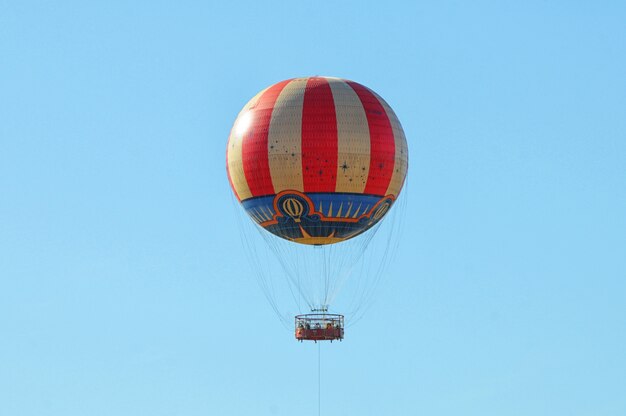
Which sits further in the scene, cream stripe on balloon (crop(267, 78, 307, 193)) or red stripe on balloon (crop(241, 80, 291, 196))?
red stripe on balloon (crop(241, 80, 291, 196))

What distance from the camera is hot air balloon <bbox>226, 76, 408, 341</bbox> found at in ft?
497

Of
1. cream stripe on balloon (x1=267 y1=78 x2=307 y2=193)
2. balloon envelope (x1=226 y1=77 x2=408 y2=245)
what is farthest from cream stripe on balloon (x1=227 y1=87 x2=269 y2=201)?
cream stripe on balloon (x1=267 y1=78 x2=307 y2=193)

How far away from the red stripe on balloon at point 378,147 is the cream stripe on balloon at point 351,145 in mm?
281

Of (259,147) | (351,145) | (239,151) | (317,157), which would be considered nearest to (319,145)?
(317,157)

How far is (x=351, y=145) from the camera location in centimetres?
15175

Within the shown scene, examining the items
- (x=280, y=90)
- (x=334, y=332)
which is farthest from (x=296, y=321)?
(x=280, y=90)

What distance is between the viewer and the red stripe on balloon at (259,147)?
152 metres

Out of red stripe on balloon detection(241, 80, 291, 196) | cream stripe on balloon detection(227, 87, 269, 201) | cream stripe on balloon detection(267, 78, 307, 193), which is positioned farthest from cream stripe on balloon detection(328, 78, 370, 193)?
cream stripe on balloon detection(227, 87, 269, 201)

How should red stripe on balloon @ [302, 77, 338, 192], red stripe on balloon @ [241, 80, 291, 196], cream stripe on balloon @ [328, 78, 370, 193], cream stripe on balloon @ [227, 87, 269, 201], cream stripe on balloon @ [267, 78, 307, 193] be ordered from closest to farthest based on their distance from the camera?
1. red stripe on balloon @ [302, 77, 338, 192]
2. cream stripe on balloon @ [267, 78, 307, 193]
3. cream stripe on balloon @ [328, 78, 370, 193]
4. red stripe on balloon @ [241, 80, 291, 196]
5. cream stripe on balloon @ [227, 87, 269, 201]

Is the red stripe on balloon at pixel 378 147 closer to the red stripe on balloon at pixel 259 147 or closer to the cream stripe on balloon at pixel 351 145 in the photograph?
the cream stripe on balloon at pixel 351 145

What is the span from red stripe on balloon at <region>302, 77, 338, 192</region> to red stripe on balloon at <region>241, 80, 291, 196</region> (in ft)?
6.06

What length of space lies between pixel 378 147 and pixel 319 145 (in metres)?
3.06

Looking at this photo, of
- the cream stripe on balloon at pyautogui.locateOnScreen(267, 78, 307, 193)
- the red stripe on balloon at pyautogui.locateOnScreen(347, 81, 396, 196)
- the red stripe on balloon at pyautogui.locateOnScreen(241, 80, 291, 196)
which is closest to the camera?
the cream stripe on balloon at pyautogui.locateOnScreen(267, 78, 307, 193)

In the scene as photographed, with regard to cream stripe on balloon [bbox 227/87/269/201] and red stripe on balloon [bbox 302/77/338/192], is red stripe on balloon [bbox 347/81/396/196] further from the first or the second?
cream stripe on balloon [bbox 227/87/269/201]
